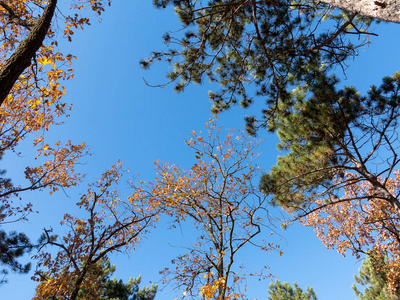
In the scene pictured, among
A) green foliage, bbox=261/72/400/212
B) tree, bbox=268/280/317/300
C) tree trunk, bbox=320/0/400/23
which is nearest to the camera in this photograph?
tree trunk, bbox=320/0/400/23

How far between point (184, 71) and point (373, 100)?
589cm

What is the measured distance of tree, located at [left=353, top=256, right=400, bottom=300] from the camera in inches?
458

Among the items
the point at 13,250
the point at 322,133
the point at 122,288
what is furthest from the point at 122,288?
the point at 322,133

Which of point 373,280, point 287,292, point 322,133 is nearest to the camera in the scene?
point 322,133

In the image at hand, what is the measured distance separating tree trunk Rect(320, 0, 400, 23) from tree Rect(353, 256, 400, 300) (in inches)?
520

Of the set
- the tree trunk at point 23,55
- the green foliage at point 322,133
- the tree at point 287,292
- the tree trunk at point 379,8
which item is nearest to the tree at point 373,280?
the tree at point 287,292

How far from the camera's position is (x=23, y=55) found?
300 centimetres

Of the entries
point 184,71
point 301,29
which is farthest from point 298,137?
point 184,71

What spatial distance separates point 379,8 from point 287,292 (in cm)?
2161

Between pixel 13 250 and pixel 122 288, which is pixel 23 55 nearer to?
pixel 13 250

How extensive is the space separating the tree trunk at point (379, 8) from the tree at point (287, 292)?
20900 millimetres

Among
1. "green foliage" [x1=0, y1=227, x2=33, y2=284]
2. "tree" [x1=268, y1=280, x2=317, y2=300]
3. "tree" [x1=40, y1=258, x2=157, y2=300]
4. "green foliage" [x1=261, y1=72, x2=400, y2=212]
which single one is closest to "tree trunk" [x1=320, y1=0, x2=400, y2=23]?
"green foliage" [x1=261, y1=72, x2=400, y2=212]

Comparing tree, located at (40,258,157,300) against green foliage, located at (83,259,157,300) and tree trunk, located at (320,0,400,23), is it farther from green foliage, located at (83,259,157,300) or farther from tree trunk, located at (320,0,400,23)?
tree trunk, located at (320,0,400,23)

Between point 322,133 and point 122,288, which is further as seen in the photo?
point 122,288
